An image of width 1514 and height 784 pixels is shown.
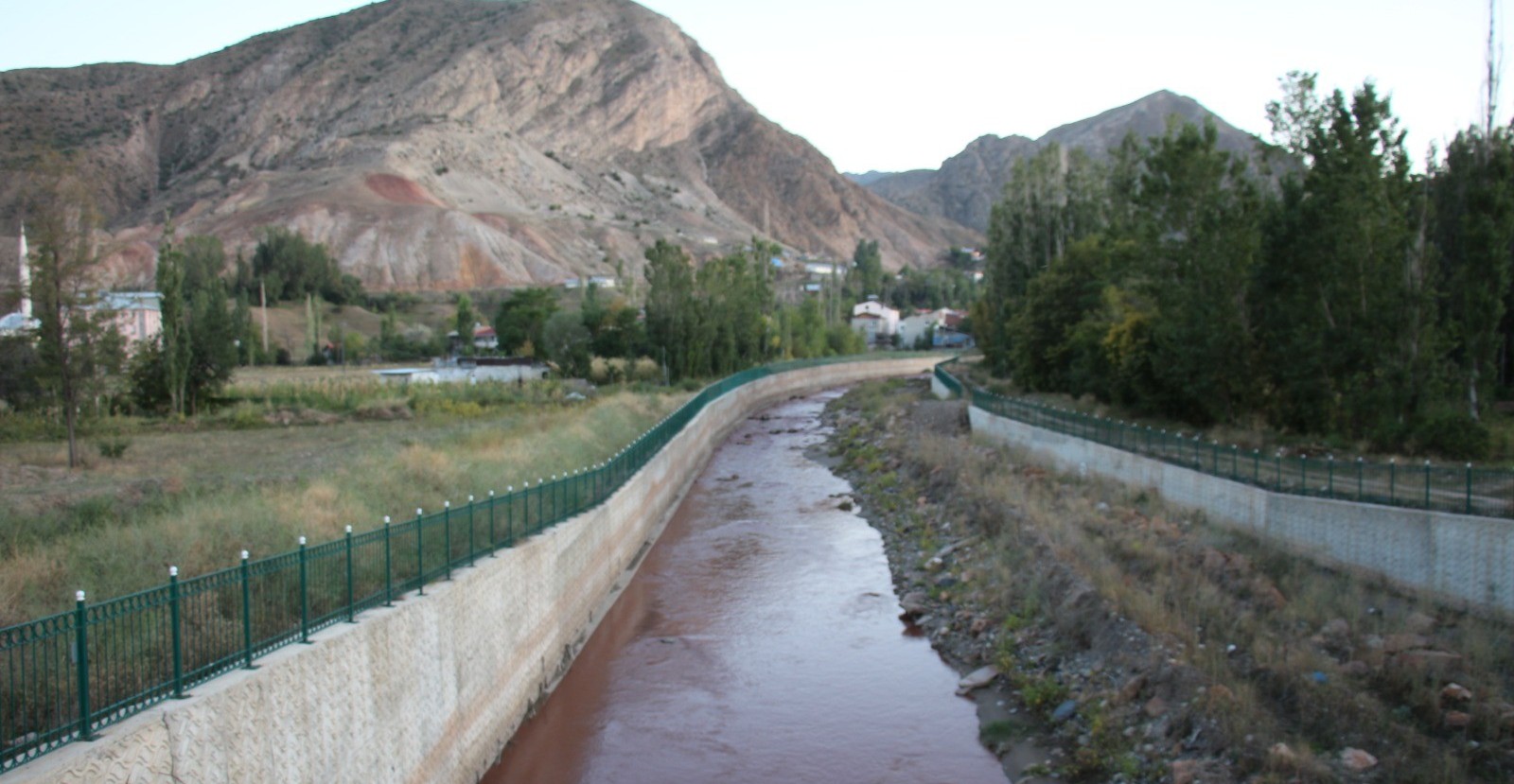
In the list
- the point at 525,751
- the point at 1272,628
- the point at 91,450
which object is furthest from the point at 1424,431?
the point at 91,450

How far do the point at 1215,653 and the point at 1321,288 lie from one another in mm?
17803

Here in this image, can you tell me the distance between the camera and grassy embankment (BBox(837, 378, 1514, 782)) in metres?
14.1

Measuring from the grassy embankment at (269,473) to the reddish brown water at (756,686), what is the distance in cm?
412

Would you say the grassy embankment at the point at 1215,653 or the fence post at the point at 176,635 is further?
the grassy embankment at the point at 1215,653

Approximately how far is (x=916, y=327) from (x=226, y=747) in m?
136

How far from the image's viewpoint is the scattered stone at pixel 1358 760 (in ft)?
44.2

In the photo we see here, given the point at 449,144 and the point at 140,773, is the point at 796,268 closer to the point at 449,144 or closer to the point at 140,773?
the point at 449,144

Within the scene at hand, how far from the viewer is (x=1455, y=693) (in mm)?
14906

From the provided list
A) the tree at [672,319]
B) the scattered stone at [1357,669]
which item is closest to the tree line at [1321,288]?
the scattered stone at [1357,669]

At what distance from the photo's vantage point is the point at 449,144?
571 ft

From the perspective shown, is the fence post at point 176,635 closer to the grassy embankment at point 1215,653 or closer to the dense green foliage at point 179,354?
the grassy embankment at point 1215,653

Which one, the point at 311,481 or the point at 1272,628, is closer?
the point at 1272,628

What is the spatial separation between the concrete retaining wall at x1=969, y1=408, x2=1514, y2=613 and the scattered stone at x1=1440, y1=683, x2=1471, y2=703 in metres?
3.45

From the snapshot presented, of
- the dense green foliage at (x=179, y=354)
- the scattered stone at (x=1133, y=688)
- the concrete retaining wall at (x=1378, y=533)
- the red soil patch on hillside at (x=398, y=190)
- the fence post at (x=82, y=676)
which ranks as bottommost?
the scattered stone at (x=1133, y=688)
